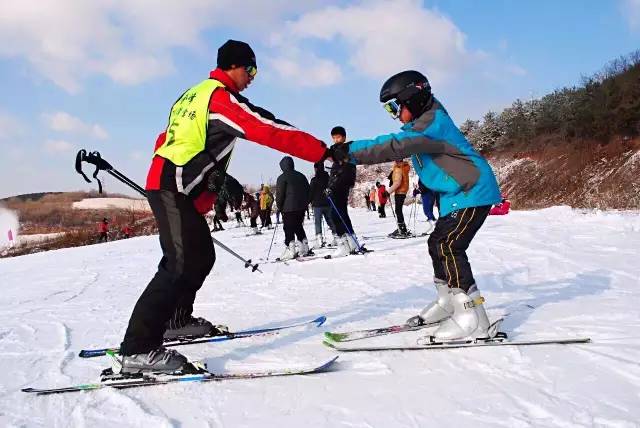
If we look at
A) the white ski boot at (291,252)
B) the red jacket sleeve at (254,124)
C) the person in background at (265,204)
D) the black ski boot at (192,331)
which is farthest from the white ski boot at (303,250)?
the person in background at (265,204)

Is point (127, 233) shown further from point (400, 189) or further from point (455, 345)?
point (455, 345)

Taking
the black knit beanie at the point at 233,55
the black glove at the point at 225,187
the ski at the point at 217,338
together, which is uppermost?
the black knit beanie at the point at 233,55

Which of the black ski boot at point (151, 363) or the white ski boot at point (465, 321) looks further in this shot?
the white ski boot at point (465, 321)

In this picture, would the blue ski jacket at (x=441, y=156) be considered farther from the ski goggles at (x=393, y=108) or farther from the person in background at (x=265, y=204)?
the person in background at (x=265, y=204)

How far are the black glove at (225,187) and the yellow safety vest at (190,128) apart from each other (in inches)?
8.0

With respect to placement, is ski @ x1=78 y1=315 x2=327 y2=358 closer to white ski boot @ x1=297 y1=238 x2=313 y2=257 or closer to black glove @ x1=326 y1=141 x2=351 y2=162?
black glove @ x1=326 y1=141 x2=351 y2=162

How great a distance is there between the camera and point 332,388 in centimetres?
272

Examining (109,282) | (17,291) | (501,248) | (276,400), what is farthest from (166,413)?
(501,248)

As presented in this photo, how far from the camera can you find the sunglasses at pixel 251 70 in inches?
131

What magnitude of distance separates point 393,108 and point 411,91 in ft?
0.67

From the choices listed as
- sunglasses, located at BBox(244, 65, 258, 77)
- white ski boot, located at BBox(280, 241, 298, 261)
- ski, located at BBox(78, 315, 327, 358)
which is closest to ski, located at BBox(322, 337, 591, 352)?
ski, located at BBox(78, 315, 327, 358)

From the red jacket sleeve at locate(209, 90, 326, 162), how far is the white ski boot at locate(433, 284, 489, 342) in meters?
1.60

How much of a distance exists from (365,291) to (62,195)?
57.7 m

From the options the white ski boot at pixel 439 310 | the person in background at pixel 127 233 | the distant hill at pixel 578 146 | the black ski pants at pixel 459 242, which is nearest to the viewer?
the black ski pants at pixel 459 242
